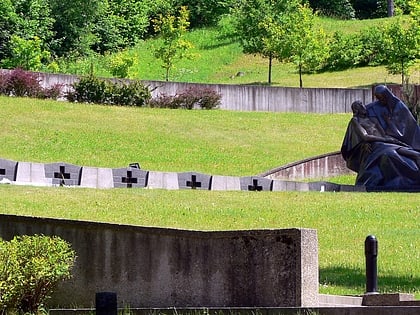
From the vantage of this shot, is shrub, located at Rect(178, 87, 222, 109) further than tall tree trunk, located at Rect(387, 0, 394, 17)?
No

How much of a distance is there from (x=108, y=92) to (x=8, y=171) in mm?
23164

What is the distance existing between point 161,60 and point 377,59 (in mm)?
12474

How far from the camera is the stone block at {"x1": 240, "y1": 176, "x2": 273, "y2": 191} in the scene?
31.1 m

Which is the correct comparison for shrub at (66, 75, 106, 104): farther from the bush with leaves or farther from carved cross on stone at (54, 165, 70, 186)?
the bush with leaves

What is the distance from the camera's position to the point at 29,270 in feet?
40.0

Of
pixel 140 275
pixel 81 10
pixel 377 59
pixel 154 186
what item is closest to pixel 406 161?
pixel 154 186

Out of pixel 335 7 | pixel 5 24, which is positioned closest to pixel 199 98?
pixel 5 24

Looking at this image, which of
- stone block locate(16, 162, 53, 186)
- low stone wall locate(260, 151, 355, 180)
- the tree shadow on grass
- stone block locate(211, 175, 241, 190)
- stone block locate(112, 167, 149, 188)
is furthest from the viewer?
low stone wall locate(260, 151, 355, 180)

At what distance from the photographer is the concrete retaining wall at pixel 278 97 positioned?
5503 centimetres

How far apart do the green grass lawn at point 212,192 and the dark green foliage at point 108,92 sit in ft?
4.89

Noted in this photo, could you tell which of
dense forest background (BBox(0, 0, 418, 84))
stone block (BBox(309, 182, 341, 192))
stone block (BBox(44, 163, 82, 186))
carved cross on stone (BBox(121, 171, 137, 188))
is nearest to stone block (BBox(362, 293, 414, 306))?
stone block (BBox(44, 163, 82, 186))

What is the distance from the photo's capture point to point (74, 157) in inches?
1527

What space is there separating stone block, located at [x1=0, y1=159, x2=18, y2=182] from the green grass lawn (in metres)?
2.95

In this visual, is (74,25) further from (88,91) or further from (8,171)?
(8,171)
